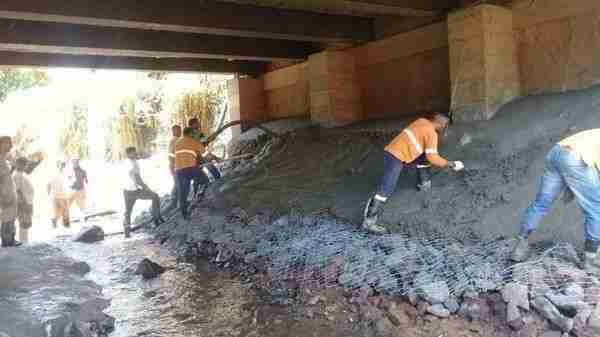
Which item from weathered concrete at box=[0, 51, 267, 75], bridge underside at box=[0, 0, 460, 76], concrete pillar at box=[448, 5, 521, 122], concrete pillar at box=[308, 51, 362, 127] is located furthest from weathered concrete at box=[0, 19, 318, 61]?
concrete pillar at box=[448, 5, 521, 122]

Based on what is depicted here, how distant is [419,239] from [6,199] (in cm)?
541

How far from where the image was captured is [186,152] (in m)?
8.53

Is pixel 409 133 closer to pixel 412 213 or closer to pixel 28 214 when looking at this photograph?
pixel 412 213

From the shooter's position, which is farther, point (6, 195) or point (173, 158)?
point (173, 158)

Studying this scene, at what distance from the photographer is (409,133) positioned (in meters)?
5.83

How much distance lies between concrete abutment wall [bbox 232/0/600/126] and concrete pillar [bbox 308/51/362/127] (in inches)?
0.7

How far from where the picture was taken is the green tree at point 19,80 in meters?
20.7

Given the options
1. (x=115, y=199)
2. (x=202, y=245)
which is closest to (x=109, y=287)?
(x=202, y=245)

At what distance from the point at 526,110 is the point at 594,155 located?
2.52m

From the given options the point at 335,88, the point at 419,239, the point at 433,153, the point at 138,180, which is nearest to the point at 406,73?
the point at 335,88

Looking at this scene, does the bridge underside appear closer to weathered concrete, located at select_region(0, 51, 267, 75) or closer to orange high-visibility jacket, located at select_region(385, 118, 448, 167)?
weathered concrete, located at select_region(0, 51, 267, 75)

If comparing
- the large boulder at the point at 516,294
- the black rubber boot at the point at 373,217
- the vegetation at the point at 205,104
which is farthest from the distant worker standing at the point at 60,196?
Result: the large boulder at the point at 516,294

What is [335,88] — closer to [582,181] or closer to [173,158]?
[173,158]

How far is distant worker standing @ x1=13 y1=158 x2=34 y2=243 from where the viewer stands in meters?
7.59
